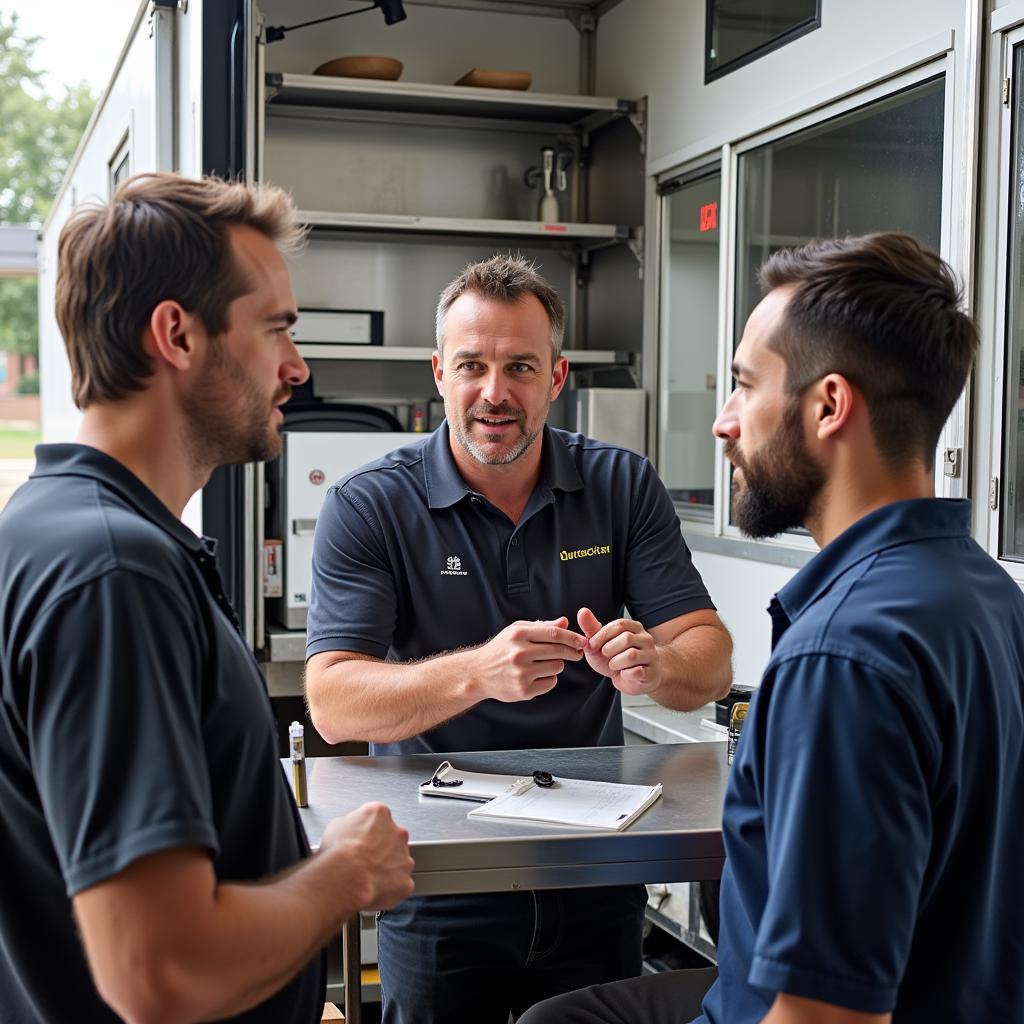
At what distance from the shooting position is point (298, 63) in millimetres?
4609

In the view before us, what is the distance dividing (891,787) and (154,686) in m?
0.62

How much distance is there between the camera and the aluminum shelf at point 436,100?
14.3 feet

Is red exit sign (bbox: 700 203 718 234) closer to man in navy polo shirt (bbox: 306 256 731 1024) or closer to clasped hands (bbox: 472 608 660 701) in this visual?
man in navy polo shirt (bbox: 306 256 731 1024)

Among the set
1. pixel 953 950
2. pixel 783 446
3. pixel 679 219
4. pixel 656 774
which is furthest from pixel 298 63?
pixel 953 950

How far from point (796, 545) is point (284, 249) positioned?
255 cm

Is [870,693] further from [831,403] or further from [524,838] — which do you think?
[524,838]

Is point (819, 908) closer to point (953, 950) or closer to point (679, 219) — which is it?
point (953, 950)

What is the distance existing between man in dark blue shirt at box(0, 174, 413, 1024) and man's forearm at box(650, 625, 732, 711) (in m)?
0.77

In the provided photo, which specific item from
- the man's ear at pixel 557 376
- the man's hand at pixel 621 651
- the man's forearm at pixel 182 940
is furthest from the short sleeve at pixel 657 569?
the man's forearm at pixel 182 940

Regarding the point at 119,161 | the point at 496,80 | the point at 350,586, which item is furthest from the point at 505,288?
the point at 496,80

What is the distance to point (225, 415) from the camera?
1.28 metres

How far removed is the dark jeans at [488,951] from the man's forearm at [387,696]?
0.96 ft

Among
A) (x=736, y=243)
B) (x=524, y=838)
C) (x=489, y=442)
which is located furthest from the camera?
(x=736, y=243)

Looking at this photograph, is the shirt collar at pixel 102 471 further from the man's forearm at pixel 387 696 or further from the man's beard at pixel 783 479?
the man's forearm at pixel 387 696
